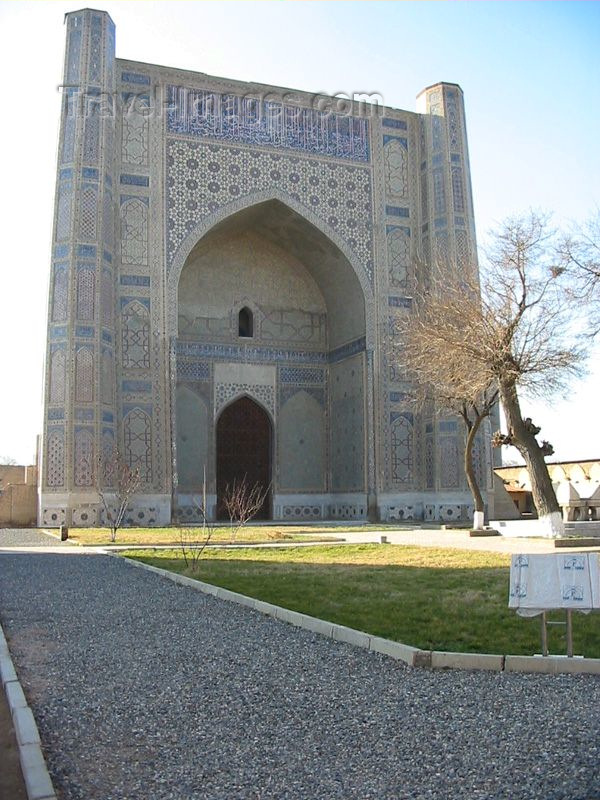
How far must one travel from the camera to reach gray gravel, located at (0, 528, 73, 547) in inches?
516

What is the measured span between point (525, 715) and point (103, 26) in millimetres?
19713

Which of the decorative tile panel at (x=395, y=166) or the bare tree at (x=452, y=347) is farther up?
the decorative tile panel at (x=395, y=166)

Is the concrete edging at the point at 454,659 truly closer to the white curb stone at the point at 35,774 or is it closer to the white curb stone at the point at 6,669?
the white curb stone at the point at 6,669

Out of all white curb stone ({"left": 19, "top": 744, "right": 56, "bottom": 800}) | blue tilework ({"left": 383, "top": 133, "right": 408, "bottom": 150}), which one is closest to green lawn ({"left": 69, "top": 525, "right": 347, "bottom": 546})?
white curb stone ({"left": 19, "top": 744, "right": 56, "bottom": 800})

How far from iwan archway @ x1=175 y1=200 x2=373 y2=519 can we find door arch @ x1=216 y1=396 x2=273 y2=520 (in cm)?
5

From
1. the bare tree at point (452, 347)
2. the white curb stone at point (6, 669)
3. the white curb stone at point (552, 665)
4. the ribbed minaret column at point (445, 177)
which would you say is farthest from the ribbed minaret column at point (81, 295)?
the white curb stone at point (552, 665)

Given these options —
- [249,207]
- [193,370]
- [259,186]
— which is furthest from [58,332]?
[259,186]

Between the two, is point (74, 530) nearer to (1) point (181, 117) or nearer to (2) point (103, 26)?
(1) point (181, 117)

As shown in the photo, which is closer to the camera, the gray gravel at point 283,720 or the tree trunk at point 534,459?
the gray gravel at point 283,720

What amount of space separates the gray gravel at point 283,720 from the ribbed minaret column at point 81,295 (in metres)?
12.4

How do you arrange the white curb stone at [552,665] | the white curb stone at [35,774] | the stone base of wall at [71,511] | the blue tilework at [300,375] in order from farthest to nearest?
the blue tilework at [300,375]
the stone base of wall at [71,511]
the white curb stone at [552,665]
the white curb stone at [35,774]

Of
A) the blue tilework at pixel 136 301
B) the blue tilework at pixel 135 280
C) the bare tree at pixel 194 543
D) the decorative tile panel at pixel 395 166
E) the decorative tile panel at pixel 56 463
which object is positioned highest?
the decorative tile panel at pixel 395 166

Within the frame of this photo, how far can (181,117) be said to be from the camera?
20422 mm

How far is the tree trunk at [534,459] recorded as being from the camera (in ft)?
39.5
